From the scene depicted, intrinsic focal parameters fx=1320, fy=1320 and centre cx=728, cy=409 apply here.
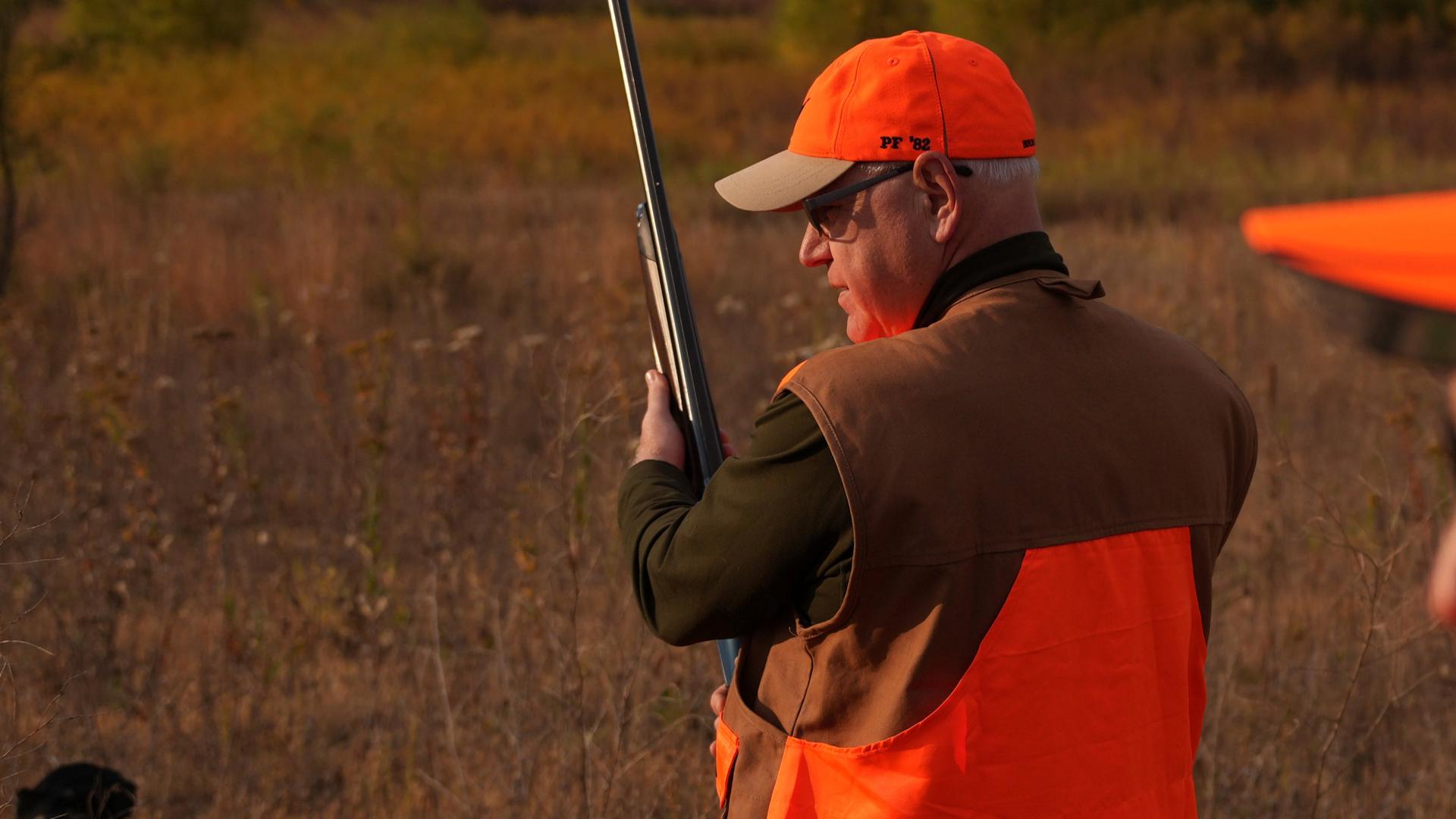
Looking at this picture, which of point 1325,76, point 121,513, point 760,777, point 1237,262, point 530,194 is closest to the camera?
point 760,777

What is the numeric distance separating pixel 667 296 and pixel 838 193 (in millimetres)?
456

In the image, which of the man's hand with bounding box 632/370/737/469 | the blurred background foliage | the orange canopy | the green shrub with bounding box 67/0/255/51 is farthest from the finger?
the green shrub with bounding box 67/0/255/51

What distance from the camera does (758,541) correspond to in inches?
54.7

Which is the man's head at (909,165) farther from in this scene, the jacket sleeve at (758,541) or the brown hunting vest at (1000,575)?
the jacket sleeve at (758,541)

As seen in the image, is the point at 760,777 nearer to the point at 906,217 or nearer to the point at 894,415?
the point at 894,415

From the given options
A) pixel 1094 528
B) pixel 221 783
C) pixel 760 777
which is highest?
pixel 1094 528

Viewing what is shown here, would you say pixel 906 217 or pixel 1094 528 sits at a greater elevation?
pixel 906 217

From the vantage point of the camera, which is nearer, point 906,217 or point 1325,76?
point 906,217

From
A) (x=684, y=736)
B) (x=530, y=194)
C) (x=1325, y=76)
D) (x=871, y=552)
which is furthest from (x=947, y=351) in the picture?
(x=1325, y=76)

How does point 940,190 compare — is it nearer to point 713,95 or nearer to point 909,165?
point 909,165

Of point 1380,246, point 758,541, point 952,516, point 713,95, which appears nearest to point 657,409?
point 758,541

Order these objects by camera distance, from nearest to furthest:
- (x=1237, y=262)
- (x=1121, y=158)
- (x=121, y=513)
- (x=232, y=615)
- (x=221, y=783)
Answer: (x=221, y=783) → (x=232, y=615) → (x=121, y=513) → (x=1237, y=262) → (x=1121, y=158)

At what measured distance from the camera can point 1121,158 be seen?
645 inches

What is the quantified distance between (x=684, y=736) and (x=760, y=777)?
206 cm
